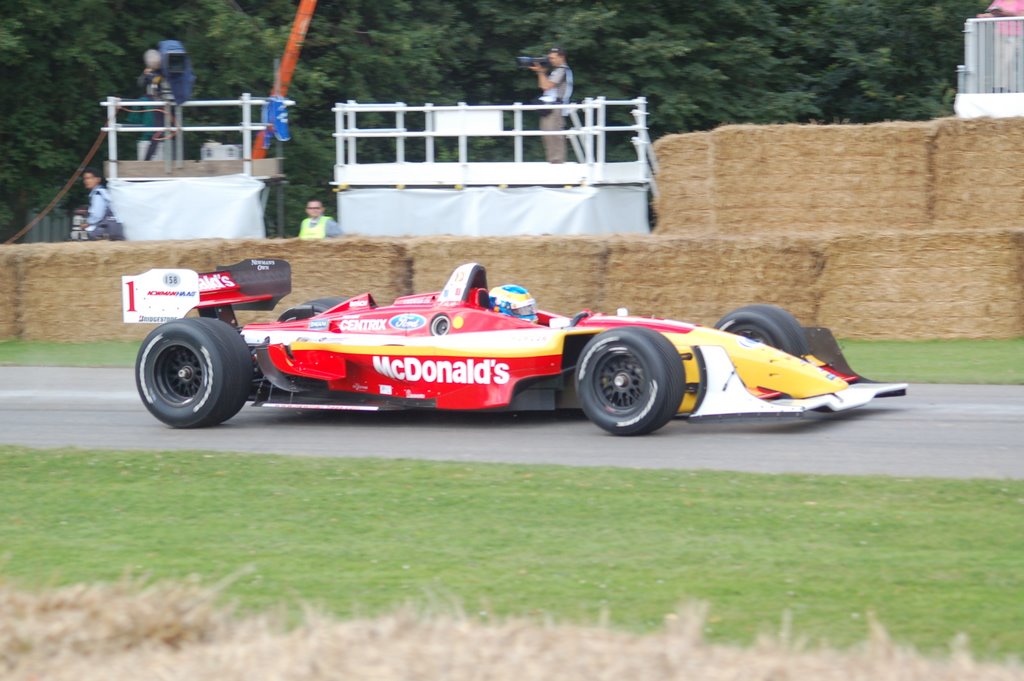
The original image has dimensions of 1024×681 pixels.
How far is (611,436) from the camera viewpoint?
912cm

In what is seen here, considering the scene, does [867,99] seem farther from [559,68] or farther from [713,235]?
[713,235]

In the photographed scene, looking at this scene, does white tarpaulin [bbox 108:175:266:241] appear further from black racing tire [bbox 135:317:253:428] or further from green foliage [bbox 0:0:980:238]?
black racing tire [bbox 135:317:253:428]

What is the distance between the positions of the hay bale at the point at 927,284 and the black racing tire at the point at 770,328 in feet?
14.6

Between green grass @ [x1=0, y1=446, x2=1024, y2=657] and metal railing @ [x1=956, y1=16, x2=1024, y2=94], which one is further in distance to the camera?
metal railing @ [x1=956, y1=16, x2=1024, y2=94]

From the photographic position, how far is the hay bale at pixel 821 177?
15.3 meters

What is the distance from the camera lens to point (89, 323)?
16.3 meters

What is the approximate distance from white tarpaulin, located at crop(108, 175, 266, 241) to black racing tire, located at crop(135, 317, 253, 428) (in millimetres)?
8632

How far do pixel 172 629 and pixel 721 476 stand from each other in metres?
4.01

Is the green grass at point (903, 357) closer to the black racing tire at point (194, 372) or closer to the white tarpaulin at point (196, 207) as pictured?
the white tarpaulin at point (196, 207)

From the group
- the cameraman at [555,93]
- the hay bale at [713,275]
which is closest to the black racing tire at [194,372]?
the hay bale at [713,275]

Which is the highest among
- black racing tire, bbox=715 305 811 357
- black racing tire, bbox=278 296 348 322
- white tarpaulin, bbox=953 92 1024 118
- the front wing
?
white tarpaulin, bbox=953 92 1024 118

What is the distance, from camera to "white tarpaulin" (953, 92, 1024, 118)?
17844 mm

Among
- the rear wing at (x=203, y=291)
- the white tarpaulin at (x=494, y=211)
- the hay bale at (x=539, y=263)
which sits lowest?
the rear wing at (x=203, y=291)

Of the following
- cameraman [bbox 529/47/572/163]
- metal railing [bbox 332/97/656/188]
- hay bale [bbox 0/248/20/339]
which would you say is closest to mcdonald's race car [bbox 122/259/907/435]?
hay bale [bbox 0/248/20/339]
